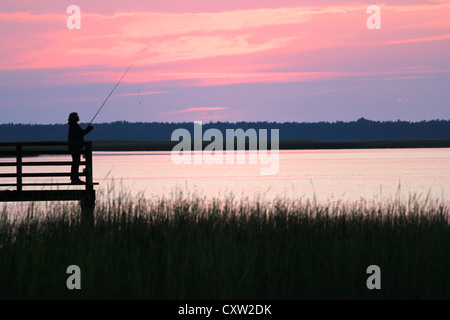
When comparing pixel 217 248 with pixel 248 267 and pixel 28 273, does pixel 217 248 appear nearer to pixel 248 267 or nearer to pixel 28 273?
pixel 248 267

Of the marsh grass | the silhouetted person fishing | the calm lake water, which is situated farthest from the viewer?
the calm lake water

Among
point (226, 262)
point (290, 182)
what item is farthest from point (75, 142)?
point (290, 182)

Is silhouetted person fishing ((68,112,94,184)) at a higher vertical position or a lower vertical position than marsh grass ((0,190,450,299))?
higher

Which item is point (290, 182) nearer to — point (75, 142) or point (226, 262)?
point (75, 142)

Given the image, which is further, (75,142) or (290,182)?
(290,182)

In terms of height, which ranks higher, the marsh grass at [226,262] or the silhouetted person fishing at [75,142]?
the silhouetted person fishing at [75,142]

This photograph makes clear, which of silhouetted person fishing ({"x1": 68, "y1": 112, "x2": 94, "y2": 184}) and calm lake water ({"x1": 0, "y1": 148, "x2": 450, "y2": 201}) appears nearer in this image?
silhouetted person fishing ({"x1": 68, "y1": 112, "x2": 94, "y2": 184})

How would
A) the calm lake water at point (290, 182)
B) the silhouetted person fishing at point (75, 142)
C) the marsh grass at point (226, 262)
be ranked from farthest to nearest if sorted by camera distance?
the calm lake water at point (290, 182) → the silhouetted person fishing at point (75, 142) → the marsh grass at point (226, 262)

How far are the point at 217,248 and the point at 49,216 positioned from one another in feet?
22.4

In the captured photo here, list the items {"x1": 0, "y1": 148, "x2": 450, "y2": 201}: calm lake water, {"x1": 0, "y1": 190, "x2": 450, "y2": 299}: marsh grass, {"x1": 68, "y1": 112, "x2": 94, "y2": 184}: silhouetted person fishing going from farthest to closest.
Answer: {"x1": 0, "y1": 148, "x2": 450, "y2": 201}: calm lake water → {"x1": 68, "y1": 112, "x2": 94, "y2": 184}: silhouetted person fishing → {"x1": 0, "y1": 190, "x2": 450, "y2": 299}: marsh grass

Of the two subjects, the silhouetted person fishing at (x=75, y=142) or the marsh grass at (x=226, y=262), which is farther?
the silhouetted person fishing at (x=75, y=142)

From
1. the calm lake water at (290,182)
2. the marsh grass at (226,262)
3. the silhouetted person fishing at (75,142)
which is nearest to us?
the marsh grass at (226,262)

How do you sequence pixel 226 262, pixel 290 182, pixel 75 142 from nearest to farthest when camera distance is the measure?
1. pixel 226 262
2. pixel 75 142
3. pixel 290 182
